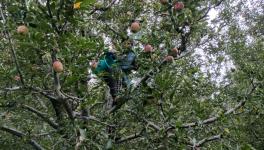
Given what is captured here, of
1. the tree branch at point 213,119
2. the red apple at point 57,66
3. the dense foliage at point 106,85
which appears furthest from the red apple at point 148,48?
the red apple at point 57,66

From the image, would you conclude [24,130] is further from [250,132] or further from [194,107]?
[250,132]

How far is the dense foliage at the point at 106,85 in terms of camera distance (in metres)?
2.83

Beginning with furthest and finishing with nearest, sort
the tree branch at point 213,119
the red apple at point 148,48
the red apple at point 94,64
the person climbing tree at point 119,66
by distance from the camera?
the person climbing tree at point 119,66 < the red apple at point 148,48 < the tree branch at point 213,119 < the red apple at point 94,64

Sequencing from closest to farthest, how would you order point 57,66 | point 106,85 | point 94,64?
point 57,66
point 94,64
point 106,85

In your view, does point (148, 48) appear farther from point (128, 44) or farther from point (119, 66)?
point (119, 66)

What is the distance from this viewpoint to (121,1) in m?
5.96

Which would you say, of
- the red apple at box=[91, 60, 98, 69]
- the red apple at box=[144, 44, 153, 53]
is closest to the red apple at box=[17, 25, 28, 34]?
the red apple at box=[91, 60, 98, 69]

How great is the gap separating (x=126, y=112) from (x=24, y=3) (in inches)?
76.3

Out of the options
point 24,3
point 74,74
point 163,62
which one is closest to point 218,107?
point 163,62

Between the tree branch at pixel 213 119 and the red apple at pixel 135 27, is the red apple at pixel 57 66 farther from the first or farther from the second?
the red apple at pixel 135 27

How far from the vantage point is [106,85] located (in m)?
4.82

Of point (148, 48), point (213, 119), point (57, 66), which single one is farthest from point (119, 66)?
point (57, 66)

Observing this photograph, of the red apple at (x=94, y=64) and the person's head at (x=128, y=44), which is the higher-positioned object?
the person's head at (x=128, y=44)

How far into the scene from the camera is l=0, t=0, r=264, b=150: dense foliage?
111 inches
